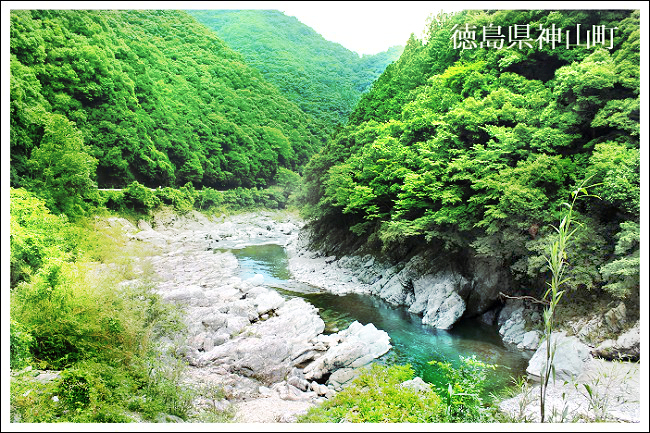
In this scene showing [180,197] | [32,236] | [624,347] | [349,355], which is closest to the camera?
[32,236]

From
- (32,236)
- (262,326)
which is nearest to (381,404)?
(262,326)

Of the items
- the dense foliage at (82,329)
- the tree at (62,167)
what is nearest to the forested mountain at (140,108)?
the tree at (62,167)

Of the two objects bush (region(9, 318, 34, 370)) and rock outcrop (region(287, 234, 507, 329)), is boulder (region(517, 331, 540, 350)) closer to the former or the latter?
rock outcrop (region(287, 234, 507, 329))

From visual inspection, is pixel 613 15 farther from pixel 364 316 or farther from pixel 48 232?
pixel 48 232

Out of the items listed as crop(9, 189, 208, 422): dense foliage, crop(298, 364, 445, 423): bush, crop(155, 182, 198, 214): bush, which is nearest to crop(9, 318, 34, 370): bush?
crop(9, 189, 208, 422): dense foliage

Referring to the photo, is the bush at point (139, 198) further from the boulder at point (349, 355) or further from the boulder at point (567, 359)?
the boulder at point (567, 359)

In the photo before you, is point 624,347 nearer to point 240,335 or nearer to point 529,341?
point 529,341

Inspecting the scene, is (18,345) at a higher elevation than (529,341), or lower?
higher

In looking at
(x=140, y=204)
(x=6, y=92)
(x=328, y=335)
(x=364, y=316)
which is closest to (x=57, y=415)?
(x=140, y=204)
